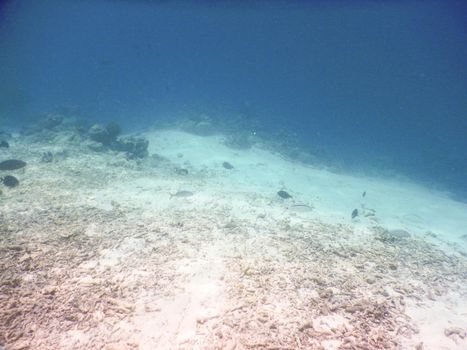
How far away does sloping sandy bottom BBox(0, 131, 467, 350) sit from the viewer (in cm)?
443

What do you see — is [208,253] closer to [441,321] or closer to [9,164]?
[441,321]

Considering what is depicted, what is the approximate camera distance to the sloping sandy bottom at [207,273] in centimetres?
443

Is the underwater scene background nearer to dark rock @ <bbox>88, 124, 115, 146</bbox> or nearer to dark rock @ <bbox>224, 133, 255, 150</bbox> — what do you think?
dark rock @ <bbox>88, 124, 115, 146</bbox>

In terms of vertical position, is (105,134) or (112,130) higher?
(112,130)

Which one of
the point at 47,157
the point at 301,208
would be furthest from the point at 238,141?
the point at 47,157

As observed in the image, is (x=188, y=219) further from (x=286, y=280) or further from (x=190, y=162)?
(x=190, y=162)

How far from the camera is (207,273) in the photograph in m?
5.97

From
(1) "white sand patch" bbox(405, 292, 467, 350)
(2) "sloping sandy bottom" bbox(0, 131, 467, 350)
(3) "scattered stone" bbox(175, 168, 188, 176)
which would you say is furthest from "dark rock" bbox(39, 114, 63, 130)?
(1) "white sand patch" bbox(405, 292, 467, 350)

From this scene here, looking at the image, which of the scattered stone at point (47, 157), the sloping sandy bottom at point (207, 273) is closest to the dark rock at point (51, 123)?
the scattered stone at point (47, 157)

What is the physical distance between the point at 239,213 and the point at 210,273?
4.28m

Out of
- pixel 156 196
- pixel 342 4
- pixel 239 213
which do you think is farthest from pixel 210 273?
pixel 342 4

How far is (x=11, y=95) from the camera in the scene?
4003cm

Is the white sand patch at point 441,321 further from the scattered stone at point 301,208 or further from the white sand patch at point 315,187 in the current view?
the scattered stone at point 301,208

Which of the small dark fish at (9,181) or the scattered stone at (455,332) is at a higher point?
the scattered stone at (455,332)
